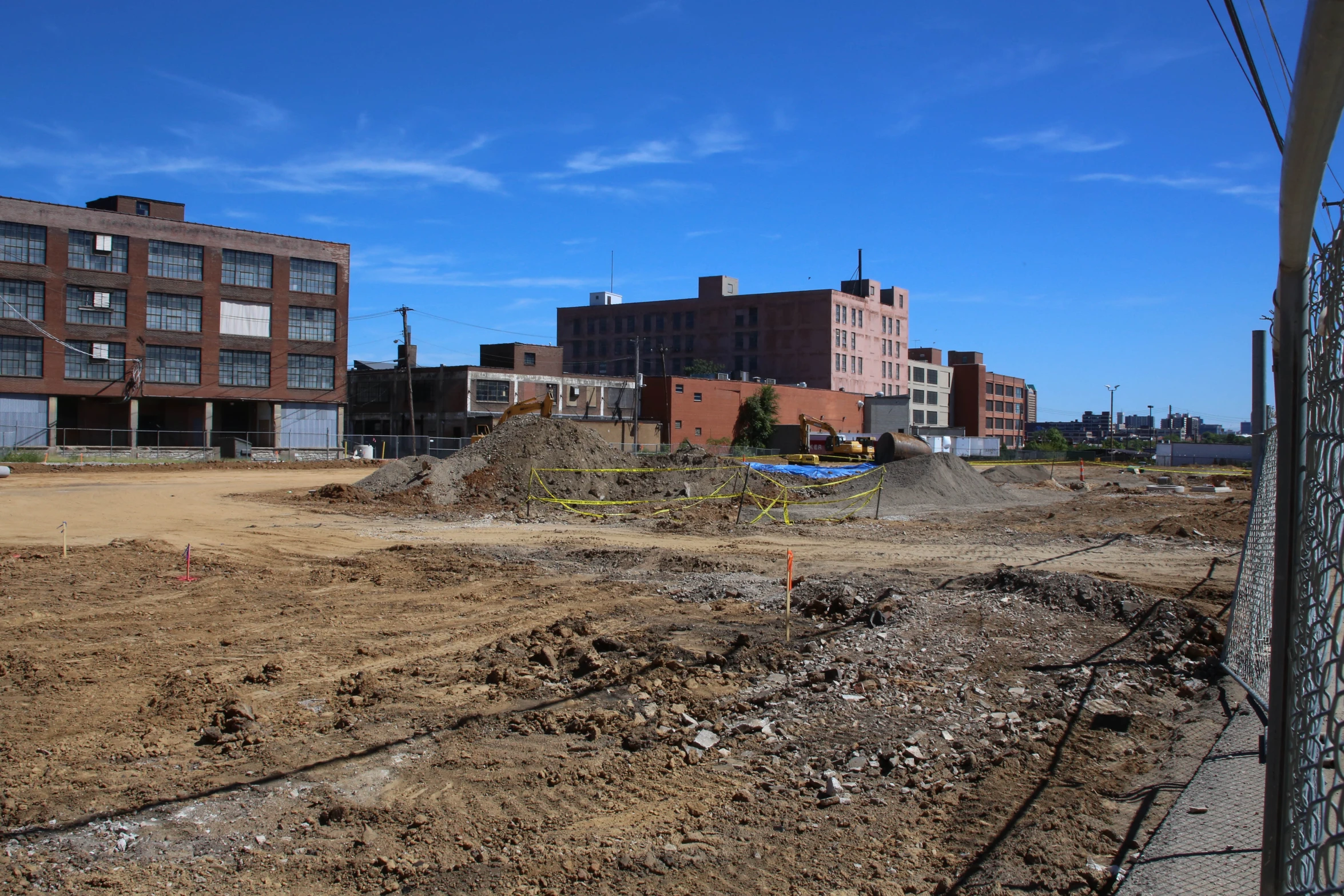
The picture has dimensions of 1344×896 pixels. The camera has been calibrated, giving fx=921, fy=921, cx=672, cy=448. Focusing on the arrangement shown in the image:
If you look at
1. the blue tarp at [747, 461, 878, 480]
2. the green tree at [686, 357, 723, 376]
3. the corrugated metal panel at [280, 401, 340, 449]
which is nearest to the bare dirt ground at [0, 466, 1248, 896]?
the blue tarp at [747, 461, 878, 480]

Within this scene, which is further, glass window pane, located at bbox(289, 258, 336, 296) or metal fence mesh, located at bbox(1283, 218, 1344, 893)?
glass window pane, located at bbox(289, 258, 336, 296)

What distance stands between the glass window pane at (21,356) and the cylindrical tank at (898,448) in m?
49.3

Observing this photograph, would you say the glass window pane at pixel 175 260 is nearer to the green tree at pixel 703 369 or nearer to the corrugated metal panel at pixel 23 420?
the corrugated metal panel at pixel 23 420

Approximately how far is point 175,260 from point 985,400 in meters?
104

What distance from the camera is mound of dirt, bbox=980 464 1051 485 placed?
5241 centimetres

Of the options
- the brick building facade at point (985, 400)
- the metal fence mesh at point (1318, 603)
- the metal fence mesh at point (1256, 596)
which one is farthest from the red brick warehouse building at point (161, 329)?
the brick building facade at point (985, 400)

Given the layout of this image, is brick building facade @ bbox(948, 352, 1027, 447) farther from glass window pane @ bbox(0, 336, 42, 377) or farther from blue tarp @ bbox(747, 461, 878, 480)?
glass window pane @ bbox(0, 336, 42, 377)

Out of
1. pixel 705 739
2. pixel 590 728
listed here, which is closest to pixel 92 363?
pixel 590 728

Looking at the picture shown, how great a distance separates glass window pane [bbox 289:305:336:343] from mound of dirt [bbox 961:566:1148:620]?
197ft

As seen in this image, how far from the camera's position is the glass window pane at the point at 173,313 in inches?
2298

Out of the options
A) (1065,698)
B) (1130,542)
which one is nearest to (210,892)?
(1065,698)

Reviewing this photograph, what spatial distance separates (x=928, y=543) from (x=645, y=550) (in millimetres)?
7370

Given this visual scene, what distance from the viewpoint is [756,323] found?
106250 mm

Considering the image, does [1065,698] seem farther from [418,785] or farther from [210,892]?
[210,892]
